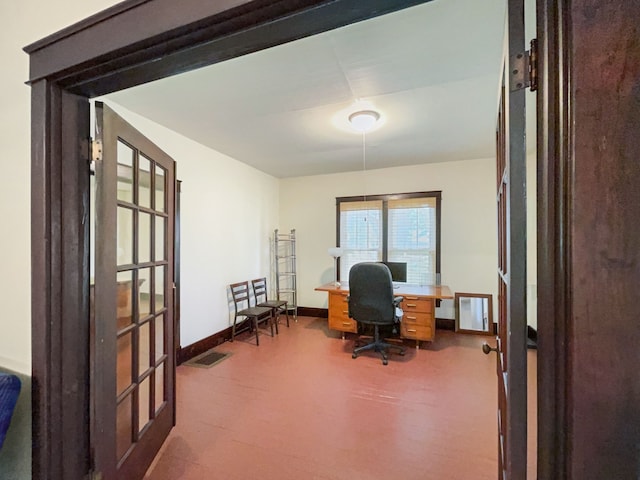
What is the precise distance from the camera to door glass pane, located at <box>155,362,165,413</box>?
1821mm

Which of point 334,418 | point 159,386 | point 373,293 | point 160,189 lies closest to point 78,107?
point 160,189

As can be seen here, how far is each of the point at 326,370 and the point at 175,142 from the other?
306 cm

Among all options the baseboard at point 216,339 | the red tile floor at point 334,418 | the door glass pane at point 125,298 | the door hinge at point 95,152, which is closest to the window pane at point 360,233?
the baseboard at point 216,339

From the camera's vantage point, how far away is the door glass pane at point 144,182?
1.56 metres

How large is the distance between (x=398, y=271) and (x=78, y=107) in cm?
413

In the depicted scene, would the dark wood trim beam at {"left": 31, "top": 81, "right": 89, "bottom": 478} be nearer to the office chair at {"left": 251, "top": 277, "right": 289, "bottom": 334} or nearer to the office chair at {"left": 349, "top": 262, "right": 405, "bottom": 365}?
the office chair at {"left": 349, "top": 262, "right": 405, "bottom": 365}

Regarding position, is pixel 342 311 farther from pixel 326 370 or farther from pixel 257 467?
pixel 257 467

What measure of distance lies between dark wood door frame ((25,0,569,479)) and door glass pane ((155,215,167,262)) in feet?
1.89

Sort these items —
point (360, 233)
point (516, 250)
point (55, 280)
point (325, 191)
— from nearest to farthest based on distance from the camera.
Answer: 1. point (516, 250)
2. point (55, 280)
3. point (360, 233)
4. point (325, 191)

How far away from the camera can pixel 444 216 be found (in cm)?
467

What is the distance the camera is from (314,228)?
5449 millimetres

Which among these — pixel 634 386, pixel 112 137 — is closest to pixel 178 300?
pixel 112 137

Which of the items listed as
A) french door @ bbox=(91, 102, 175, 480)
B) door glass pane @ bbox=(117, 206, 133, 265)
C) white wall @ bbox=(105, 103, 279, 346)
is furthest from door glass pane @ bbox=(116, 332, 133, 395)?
white wall @ bbox=(105, 103, 279, 346)

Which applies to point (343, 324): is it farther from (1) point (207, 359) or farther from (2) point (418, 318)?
(1) point (207, 359)
